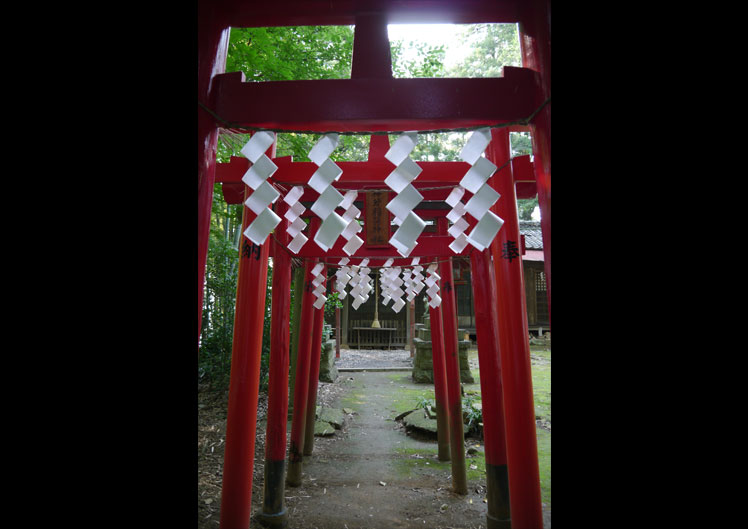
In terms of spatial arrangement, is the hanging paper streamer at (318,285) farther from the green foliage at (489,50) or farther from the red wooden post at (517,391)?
the green foliage at (489,50)

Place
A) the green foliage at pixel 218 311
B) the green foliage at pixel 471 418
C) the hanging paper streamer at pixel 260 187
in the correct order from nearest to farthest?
the hanging paper streamer at pixel 260 187
the green foliage at pixel 471 418
the green foliage at pixel 218 311

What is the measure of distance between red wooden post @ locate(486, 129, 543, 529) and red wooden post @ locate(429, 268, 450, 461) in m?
3.46

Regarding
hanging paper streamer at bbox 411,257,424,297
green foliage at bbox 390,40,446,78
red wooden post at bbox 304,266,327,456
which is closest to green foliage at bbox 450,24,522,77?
green foliage at bbox 390,40,446,78

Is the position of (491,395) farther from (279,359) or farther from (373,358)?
(373,358)

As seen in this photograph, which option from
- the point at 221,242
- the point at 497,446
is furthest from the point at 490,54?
the point at 497,446

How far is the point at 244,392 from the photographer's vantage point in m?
3.05

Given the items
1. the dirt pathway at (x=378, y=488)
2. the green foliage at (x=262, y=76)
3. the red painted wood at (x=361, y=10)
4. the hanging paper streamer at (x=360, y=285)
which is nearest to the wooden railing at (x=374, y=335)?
the green foliage at (x=262, y=76)

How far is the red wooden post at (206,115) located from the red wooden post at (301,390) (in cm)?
374

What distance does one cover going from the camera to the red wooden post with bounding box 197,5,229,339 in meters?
2.14

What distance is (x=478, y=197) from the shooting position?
2.16 metres

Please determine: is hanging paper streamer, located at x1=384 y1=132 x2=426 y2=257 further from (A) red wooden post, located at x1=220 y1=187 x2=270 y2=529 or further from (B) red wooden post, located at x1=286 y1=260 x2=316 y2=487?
(B) red wooden post, located at x1=286 y1=260 x2=316 y2=487

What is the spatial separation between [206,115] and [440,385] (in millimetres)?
5270

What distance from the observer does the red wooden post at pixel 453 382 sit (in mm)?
5457
